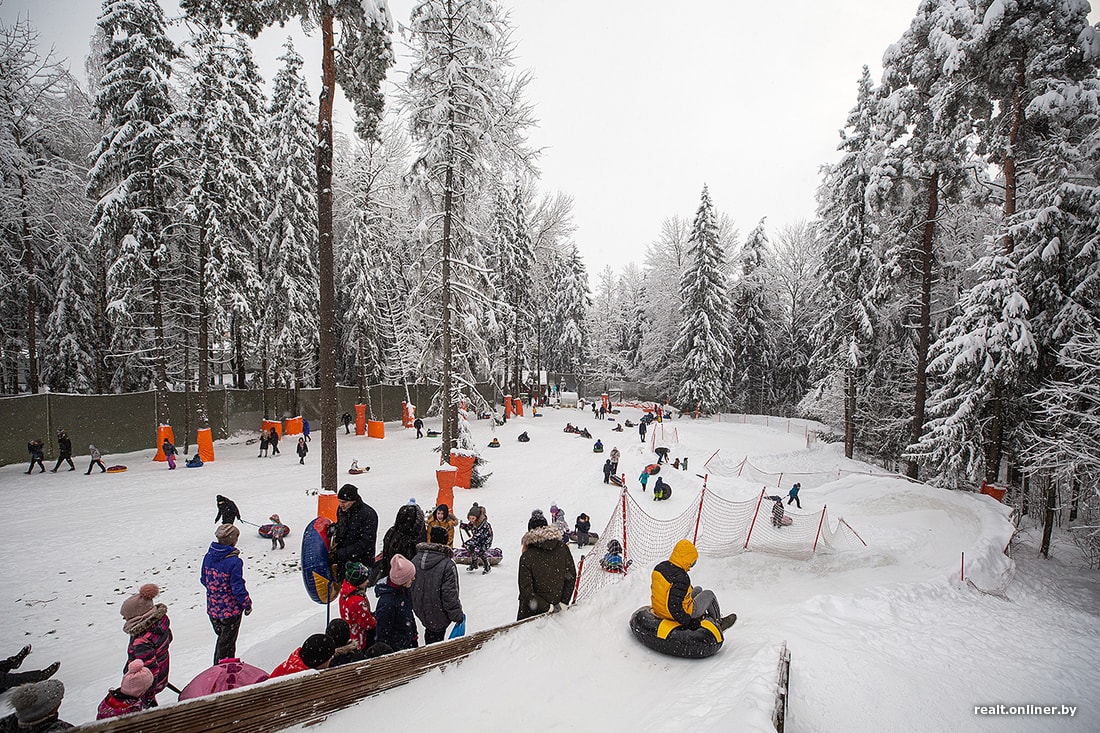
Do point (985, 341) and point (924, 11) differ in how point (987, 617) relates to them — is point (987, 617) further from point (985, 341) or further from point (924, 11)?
point (924, 11)

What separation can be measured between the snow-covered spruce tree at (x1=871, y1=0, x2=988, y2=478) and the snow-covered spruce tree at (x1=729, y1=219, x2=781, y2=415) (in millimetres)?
17834

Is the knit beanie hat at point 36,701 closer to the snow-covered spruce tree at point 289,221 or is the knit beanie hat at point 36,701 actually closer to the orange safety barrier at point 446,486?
the orange safety barrier at point 446,486

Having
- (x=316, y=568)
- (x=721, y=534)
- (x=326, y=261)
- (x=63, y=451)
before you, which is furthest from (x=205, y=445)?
(x=721, y=534)

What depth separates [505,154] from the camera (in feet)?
50.9

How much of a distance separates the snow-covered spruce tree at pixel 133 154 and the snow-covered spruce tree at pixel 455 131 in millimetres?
10113

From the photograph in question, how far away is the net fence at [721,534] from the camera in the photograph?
34.6 ft

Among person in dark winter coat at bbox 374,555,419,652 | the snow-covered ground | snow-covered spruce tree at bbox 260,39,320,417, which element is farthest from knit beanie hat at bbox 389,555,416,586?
snow-covered spruce tree at bbox 260,39,320,417

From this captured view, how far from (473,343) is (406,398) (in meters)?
15.3

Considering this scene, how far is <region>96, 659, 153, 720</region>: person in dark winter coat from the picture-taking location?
141 inches

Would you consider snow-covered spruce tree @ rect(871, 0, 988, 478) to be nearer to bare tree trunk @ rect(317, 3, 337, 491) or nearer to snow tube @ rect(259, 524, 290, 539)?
bare tree trunk @ rect(317, 3, 337, 491)

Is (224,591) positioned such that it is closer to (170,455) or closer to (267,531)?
(267,531)

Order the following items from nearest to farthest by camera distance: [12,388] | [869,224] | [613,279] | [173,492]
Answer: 1. [173,492]
2. [869,224]
3. [12,388]
4. [613,279]

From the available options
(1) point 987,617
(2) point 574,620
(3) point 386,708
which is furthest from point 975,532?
(3) point 386,708

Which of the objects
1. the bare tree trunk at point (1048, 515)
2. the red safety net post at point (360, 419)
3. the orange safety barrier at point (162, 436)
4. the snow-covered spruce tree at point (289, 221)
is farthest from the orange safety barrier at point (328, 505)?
the bare tree trunk at point (1048, 515)
